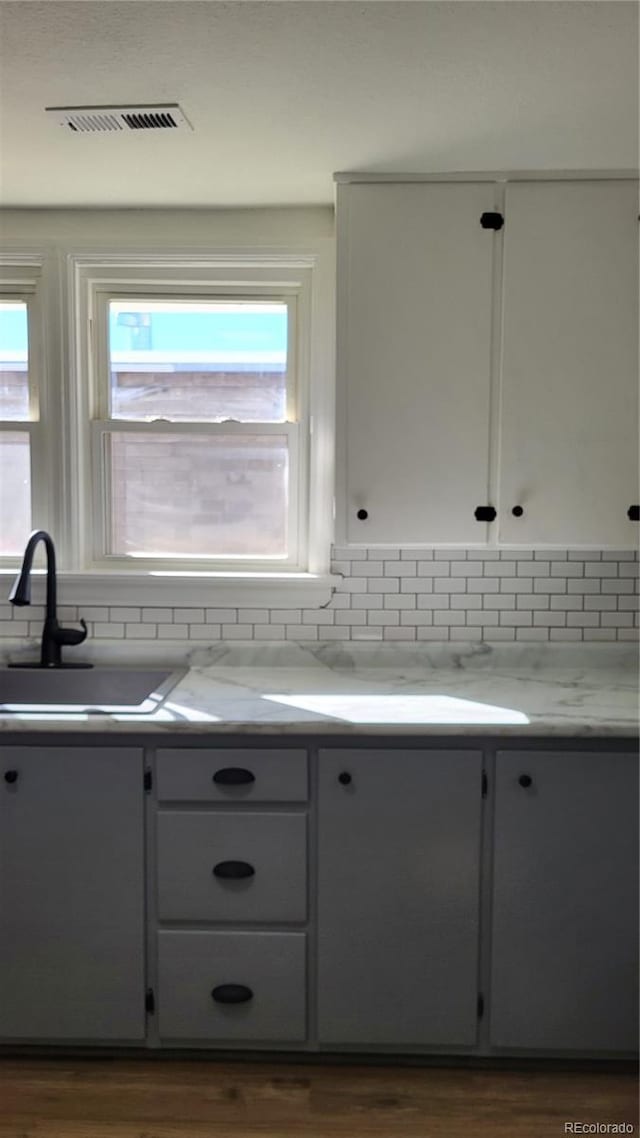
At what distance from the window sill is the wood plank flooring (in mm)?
1254

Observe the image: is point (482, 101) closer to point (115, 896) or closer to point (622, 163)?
point (622, 163)

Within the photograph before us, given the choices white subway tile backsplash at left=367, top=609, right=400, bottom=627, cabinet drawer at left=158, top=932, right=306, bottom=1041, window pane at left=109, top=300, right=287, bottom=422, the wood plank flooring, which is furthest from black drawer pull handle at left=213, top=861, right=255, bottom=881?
window pane at left=109, top=300, right=287, bottom=422

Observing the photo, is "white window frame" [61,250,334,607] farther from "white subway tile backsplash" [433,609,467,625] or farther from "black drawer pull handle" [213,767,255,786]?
"black drawer pull handle" [213,767,255,786]

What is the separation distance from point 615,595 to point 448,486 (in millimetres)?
730

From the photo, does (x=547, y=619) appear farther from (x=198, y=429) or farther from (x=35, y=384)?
(x=35, y=384)

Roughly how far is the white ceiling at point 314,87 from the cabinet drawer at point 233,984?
193cm

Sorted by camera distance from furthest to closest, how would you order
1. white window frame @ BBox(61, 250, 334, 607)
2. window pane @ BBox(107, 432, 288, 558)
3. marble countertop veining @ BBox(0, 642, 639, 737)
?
window pane @ BBox(107, 432, 288, 558), white window frame @ BBox(61, 250, 334, 607), marble countertop veining @ BBox(0, 642, 639, 737)

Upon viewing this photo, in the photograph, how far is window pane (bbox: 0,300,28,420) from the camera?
280cm

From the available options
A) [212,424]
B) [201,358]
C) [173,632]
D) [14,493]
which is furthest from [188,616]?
[201,358]

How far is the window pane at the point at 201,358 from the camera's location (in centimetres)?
279

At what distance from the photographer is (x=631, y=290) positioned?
229cm

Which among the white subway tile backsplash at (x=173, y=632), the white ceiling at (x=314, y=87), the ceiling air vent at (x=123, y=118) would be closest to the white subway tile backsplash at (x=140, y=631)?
the white subway tile backsplash at (x=173, y=632)

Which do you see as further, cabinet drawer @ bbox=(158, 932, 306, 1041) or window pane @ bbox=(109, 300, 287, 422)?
window pane @ bbox=(109, 300, 287, 422)

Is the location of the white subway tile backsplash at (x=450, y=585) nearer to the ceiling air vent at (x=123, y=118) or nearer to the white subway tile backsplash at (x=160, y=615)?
the white subway tile backsplash at (x=160, y=615)
